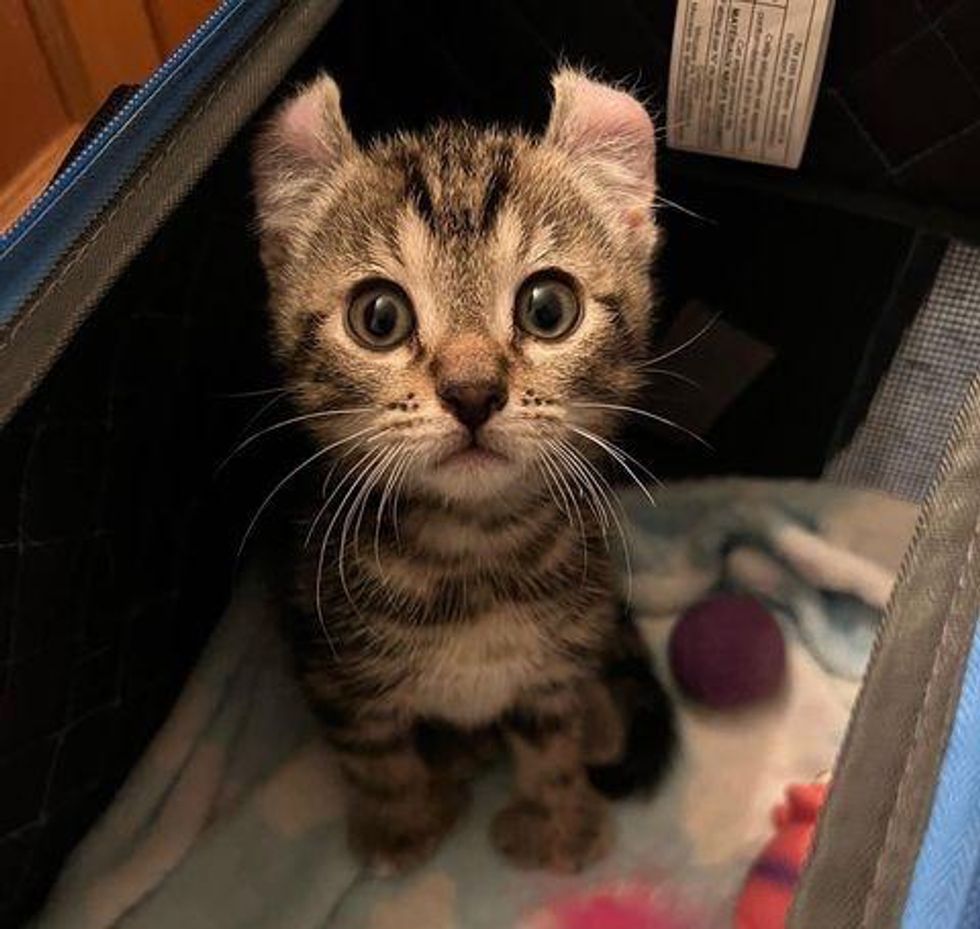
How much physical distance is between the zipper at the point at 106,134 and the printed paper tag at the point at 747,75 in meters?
0.40

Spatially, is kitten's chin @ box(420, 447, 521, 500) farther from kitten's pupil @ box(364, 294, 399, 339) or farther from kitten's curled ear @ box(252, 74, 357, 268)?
kitten's curled ear @ box(252, 74, 357, 268)

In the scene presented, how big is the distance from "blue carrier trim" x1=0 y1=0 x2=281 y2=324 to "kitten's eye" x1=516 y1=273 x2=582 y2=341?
0.24m

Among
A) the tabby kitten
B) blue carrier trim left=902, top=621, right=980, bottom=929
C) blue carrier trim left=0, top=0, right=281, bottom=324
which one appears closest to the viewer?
blue carrier trim left=902, top=621, right=980, bottom=929

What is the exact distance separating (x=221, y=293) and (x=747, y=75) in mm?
476

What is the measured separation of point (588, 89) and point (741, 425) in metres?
0.48

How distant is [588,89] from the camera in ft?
2.73

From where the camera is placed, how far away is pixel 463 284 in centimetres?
74

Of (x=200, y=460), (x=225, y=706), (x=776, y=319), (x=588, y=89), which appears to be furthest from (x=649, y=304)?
(x=225, y=706)

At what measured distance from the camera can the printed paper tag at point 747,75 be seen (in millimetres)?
933

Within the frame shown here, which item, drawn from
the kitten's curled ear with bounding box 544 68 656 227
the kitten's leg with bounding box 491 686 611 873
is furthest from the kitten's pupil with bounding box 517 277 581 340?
the kitten's leg with bounding box 491 686 611 873

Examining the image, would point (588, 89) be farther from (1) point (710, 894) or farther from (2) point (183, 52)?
(1) point (710, 894)

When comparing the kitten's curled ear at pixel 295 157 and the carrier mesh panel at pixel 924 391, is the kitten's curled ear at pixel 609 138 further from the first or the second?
the carrier mesh panel at pixel 924 391

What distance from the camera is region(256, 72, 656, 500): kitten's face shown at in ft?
2.37

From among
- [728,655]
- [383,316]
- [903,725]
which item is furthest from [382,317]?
[728,655]
